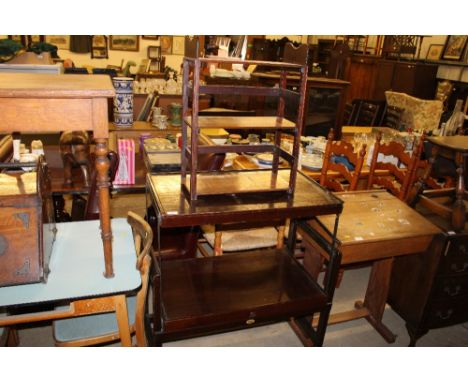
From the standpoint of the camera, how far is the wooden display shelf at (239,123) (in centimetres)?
142

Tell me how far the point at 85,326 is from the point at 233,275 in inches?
28.0

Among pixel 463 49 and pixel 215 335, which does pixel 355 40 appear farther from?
pixel 215 335

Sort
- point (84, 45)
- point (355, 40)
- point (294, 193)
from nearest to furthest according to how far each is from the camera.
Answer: point (294, 193) < point (355, 40) < point (84, 45)

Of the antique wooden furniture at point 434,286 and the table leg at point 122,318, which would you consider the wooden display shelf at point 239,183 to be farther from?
the antique wooden furniture at point 434,286

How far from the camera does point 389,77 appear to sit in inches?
255

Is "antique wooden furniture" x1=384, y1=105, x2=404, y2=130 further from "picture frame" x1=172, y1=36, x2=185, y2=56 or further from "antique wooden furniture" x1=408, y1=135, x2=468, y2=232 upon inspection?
"picture frame" x1=172, y1=36, x2=185, y2=56

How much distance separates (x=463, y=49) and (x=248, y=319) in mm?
5945

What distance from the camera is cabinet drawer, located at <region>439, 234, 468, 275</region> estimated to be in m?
2.06

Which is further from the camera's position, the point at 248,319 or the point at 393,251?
the point at 393,251

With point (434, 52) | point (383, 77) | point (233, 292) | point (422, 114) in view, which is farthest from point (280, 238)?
point (434, 52)

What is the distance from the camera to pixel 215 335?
2.27 metres

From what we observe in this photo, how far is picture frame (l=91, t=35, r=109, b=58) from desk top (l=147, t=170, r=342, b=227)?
796cm
